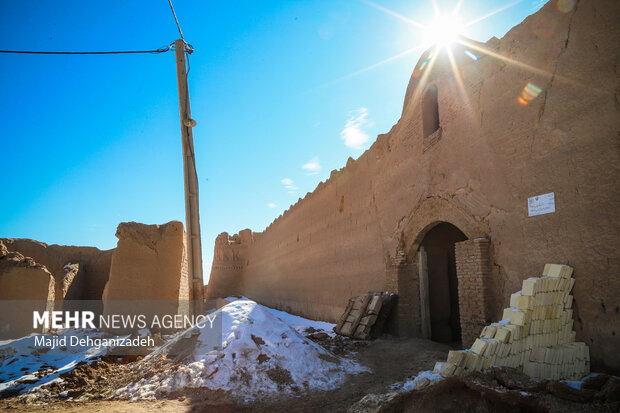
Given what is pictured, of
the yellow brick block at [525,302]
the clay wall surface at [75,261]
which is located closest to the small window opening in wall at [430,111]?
the yellow brick block at [525,302]

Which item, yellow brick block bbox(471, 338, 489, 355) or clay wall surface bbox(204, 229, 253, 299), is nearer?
yellow brick block bbox(471, 338, 489, 355)

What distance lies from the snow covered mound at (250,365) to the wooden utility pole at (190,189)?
151cm

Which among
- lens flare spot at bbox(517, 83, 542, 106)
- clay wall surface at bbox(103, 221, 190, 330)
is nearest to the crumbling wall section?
lens flare spot at bbox(517, 83, 542, 106)

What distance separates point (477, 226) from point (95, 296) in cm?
1398

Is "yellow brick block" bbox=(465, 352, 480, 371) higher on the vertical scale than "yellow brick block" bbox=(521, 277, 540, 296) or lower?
lower

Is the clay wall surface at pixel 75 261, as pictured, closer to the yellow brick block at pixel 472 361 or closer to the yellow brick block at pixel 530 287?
the yellow brick block at pixel 472 361

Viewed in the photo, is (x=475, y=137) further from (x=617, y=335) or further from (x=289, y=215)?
(x=289, y=215)

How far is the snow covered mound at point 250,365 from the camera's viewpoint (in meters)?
4.58

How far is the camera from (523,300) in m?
4.07

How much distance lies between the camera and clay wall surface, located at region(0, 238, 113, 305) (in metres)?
13.1

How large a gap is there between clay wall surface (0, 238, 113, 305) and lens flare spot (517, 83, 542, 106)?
14068 mm

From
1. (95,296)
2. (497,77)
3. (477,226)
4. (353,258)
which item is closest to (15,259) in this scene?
(95,296)

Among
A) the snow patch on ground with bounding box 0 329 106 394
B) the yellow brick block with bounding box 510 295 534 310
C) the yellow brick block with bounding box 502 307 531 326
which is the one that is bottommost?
the snow patch on ground with bounding box 0 329 106 394

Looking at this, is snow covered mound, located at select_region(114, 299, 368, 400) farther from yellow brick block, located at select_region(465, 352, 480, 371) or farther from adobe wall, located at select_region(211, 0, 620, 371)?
adobe wall, located at select_region(211, 0, 620, 371)
